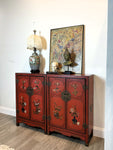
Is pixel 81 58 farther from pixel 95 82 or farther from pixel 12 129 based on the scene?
pixel 12 129

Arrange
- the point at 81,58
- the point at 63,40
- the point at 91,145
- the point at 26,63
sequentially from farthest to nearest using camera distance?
the point at 26,63, the point at 63,40, the point at 81,58, the point at 91,145

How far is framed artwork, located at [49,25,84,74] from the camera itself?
2.17m

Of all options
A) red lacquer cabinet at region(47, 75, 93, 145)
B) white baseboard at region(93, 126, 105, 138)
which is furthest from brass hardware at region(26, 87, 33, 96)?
white baseboard at region(93, 126, 105, 138)

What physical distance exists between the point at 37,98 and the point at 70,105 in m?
0.63

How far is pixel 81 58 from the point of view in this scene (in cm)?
216

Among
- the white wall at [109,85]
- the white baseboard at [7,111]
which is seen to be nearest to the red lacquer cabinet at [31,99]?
the white baseboard at [7,111]

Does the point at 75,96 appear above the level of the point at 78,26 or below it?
below

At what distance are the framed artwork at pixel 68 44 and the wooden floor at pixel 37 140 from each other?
45.1 inches

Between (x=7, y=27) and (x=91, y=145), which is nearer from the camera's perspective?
(x=91, y=145)

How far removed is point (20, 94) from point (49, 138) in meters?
0.97

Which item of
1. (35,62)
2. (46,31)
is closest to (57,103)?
(35,62)

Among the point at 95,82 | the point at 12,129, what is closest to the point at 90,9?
the point at 95,82

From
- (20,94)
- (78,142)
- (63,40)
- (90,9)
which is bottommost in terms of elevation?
(78,142)

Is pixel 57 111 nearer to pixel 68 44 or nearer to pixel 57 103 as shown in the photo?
pixel 57 103
